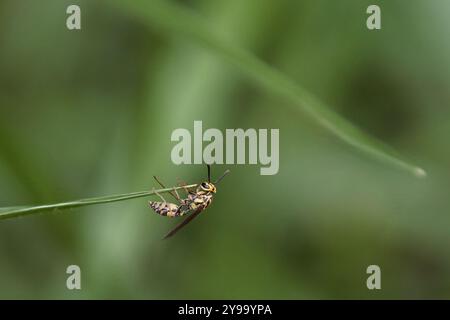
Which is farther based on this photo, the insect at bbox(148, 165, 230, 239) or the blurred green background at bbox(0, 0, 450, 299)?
the blurred green background at bbox(0, 0, 450, 299)

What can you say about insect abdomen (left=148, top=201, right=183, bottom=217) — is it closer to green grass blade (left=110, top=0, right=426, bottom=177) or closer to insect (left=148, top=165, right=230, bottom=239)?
insect (left=148, top=165, right=230, bottom=239)

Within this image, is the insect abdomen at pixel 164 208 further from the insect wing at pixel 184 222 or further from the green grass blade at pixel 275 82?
the green grass blade at pixel 275 82

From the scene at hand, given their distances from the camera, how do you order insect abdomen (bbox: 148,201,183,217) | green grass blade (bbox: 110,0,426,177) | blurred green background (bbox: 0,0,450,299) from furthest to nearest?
blurred green background (bbox: 0,0,450,299) < insect abdomen (bbox: 148,201,183,217) < green grass blade (bbox: 110,0,426,177)

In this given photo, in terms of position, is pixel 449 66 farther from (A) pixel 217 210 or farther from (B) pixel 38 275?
(B) pixel 38 275

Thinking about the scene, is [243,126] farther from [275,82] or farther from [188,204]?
[275,82]

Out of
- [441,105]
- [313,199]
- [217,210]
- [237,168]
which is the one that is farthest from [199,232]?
[441,105]

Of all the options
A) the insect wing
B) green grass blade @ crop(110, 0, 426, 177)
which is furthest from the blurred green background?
green grass blade @ crop(110, 0, 426, 177)

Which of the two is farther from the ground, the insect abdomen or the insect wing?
the insect abdomen
